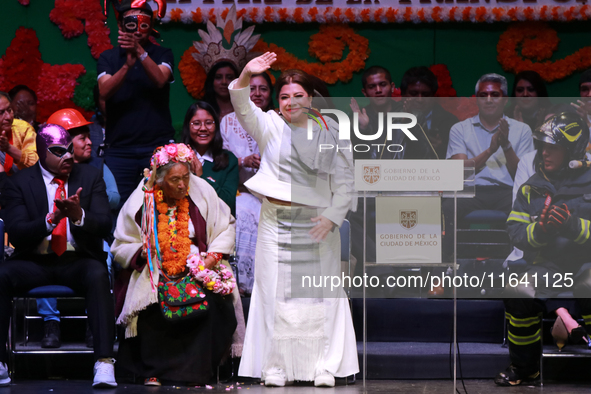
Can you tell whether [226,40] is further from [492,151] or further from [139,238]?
[492,151]

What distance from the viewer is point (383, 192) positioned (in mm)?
3434

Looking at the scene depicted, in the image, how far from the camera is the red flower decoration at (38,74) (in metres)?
5.83

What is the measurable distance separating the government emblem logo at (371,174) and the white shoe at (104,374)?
1536 millimetres

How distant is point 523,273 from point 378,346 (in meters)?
0.88

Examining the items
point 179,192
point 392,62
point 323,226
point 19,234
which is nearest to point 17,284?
point 19,234

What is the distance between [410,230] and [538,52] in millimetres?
3111

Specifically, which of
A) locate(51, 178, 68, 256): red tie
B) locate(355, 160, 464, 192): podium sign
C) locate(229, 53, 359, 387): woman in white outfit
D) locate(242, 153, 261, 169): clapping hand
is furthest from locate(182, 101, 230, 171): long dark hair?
locate(355, 160, 464, 192): podium sign

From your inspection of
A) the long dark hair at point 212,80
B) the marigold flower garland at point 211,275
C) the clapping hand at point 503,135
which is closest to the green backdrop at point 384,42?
the long dark hair at point 212,80

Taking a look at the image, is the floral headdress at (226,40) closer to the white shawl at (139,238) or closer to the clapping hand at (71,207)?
the white shawl at (139,238)

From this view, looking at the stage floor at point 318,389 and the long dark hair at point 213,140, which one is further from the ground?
the long dark hair at point 213,140

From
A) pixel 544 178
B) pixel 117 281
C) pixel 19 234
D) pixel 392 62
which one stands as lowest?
Result: pixel 117 281

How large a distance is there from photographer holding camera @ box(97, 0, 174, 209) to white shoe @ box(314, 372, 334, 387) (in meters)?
1.77

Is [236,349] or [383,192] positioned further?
[236,349]

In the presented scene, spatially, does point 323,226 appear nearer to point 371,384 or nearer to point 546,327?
point 371,384
